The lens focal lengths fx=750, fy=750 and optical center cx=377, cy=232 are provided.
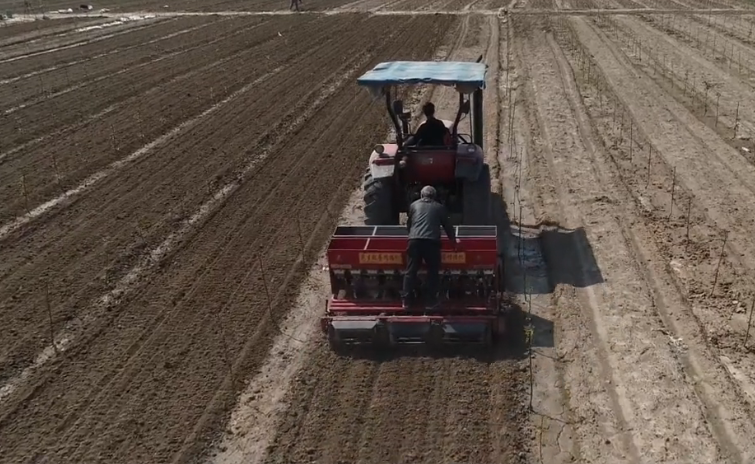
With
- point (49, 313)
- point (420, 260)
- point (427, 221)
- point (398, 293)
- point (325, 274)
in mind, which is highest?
point (427, 221)

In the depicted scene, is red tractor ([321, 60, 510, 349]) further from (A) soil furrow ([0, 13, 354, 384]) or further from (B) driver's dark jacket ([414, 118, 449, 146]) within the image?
(A) soil furrow ([0, 13, 354, 384])

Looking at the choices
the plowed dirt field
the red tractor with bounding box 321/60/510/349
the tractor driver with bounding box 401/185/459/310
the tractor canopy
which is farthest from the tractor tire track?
the tractor canopy

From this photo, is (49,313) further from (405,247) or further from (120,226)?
(405,247)

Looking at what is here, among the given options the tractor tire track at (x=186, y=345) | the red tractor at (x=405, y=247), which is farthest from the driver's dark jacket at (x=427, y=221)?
the tractor tire track at (x=186, y=345)

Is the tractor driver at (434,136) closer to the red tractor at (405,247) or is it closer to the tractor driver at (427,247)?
the red tractor at (405,247)

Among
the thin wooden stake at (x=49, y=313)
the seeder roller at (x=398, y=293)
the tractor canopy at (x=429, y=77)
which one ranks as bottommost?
the thin wooden stake at (x=49, y=313)

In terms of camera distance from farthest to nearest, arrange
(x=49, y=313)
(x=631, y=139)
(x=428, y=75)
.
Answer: (x=631, y=139)
(x=428, y=75)
(x=49, y=313)

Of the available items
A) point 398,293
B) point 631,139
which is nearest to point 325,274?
point 398,293
